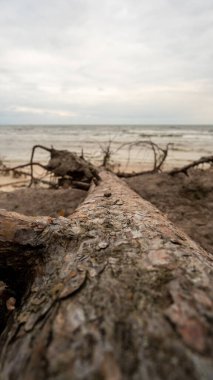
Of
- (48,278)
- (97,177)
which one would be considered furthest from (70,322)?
(97,177)

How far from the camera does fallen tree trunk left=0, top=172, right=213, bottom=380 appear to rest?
2.20 feet

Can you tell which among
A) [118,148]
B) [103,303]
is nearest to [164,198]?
[118,148]

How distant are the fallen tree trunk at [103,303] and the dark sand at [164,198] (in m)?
1.58

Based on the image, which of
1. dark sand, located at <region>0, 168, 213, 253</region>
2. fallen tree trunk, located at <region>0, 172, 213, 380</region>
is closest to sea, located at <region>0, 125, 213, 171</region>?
dark sand, located at <region>0, 168, 213, 253</region>

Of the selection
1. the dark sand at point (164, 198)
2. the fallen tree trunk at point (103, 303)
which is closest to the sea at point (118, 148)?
the dark sand at point (164, 198)

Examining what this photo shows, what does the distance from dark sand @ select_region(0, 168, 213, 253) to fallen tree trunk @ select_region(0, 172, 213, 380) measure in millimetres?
1585

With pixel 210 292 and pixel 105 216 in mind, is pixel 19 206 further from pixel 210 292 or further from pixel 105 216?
pixel 210 292

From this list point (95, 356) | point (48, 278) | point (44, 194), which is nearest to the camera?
point (95, 356)

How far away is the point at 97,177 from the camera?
3.53 m

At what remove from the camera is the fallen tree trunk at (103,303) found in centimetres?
67

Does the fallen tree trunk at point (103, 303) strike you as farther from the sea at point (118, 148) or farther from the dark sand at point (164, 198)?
the sea at point (118, 148)

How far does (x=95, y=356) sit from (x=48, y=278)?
488mm

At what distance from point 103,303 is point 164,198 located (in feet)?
8.98

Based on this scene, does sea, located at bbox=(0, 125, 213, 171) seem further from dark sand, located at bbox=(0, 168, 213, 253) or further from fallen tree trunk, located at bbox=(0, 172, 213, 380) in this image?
fallen tree trunk, located at bbox=(0, 172, 213, 380)
